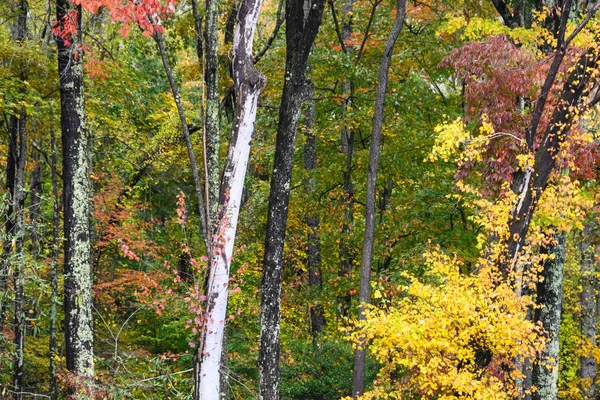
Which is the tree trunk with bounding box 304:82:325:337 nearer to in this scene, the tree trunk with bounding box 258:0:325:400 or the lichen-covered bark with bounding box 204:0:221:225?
the lichen-covered bark with bounding box 204:0:221:225

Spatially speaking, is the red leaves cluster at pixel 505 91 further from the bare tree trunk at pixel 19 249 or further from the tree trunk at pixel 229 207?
the bare tree trunk at pixel 19 249

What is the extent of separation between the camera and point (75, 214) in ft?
25.0

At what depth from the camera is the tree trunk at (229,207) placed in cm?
538

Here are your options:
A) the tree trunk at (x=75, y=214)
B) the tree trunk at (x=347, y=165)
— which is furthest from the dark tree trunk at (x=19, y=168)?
the tree trunk at (x=347, y=165)

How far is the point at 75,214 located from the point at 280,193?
2.93 metres

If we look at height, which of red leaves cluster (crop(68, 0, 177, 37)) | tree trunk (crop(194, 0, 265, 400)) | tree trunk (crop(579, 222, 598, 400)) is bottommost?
tree trunk (crop(579, 222, 598, 400))

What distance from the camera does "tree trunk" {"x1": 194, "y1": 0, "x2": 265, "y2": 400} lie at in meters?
5.38

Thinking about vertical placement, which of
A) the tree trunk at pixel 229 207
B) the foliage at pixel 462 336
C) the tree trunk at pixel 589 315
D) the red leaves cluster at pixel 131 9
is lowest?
the tree trunk at pixel 589 315

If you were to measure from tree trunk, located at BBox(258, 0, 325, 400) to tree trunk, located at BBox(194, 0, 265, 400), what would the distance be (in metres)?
1.18

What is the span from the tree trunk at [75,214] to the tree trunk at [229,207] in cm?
280

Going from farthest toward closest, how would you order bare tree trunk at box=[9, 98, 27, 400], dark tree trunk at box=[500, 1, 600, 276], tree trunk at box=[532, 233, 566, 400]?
tree trunk at box=[532, 233, 566, 400]
dark tree trunk at box=[500, 1, 600, 276]
bare tree trunk at box=[9, 98, 27, 400]

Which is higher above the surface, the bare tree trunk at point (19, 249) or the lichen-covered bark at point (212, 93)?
the lichen-covered bark at point (212, 93)

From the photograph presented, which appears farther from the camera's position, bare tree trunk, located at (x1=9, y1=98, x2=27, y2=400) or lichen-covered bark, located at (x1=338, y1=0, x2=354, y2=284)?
lichen-covered bark, located at (x1=338, y1=0, x2=354, y2=284)

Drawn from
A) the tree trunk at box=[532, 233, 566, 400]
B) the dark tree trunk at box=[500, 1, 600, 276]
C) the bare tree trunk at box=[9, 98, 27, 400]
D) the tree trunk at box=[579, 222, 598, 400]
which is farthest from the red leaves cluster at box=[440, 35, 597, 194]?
the tree trunk at box=[579, 222, 598, 400]
